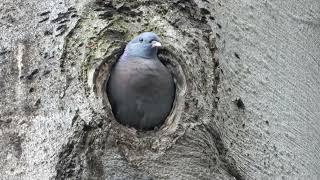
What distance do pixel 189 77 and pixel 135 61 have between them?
234mm

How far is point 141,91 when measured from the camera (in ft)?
5.43

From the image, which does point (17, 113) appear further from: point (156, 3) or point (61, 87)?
point (156, 3)

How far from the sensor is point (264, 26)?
1.69 meters

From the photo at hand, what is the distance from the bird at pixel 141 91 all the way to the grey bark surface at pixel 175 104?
3 cm

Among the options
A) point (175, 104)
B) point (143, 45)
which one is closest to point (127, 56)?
point (143, 45)

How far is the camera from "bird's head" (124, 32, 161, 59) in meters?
1.53

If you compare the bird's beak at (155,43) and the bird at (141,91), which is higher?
the bird's beak at (155,43)

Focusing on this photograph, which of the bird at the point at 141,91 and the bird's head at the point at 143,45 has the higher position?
the bird's head at the point at 143,45

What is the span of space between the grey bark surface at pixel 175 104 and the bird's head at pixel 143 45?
0.05 feet

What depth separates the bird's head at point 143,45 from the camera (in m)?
1.53

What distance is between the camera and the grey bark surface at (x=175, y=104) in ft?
4.72

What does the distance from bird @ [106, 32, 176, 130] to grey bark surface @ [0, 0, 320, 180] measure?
1.1 inches

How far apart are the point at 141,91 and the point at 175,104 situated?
14 cm

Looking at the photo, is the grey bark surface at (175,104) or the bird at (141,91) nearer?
the grey bark surface at (175,104)
